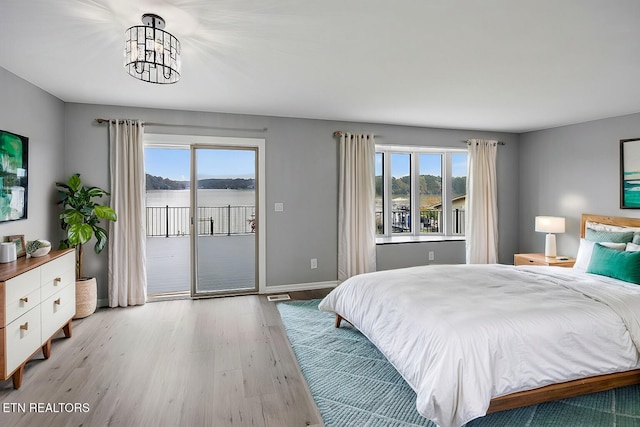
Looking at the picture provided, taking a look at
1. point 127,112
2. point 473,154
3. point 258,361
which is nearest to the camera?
point 258,361

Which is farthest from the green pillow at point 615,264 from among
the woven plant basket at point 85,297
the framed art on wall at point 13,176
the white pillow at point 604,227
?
the framed art on wall at point 13,176

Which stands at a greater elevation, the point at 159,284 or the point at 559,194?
the point at 559,194

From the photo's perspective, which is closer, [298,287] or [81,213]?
[81,213]

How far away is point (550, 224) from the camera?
16.1ft

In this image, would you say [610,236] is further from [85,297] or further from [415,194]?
[85,297]

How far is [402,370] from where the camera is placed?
218 cm

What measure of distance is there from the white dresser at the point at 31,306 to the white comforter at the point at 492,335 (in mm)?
2507

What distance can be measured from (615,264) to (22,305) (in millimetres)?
5041

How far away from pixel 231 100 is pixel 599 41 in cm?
337

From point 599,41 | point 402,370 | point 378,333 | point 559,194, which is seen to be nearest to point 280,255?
point 378,333

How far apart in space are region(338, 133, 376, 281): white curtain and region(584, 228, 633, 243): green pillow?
8.78 ft

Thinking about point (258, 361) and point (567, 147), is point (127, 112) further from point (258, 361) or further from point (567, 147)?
point (567, 147)

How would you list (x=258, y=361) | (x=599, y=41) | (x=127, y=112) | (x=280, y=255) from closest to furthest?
(x=599, y=41), (x=258, y=361), (x=127, y=112), (x=280, y=255)

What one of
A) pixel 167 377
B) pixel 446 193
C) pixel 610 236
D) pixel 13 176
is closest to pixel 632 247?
pixel 610 236
